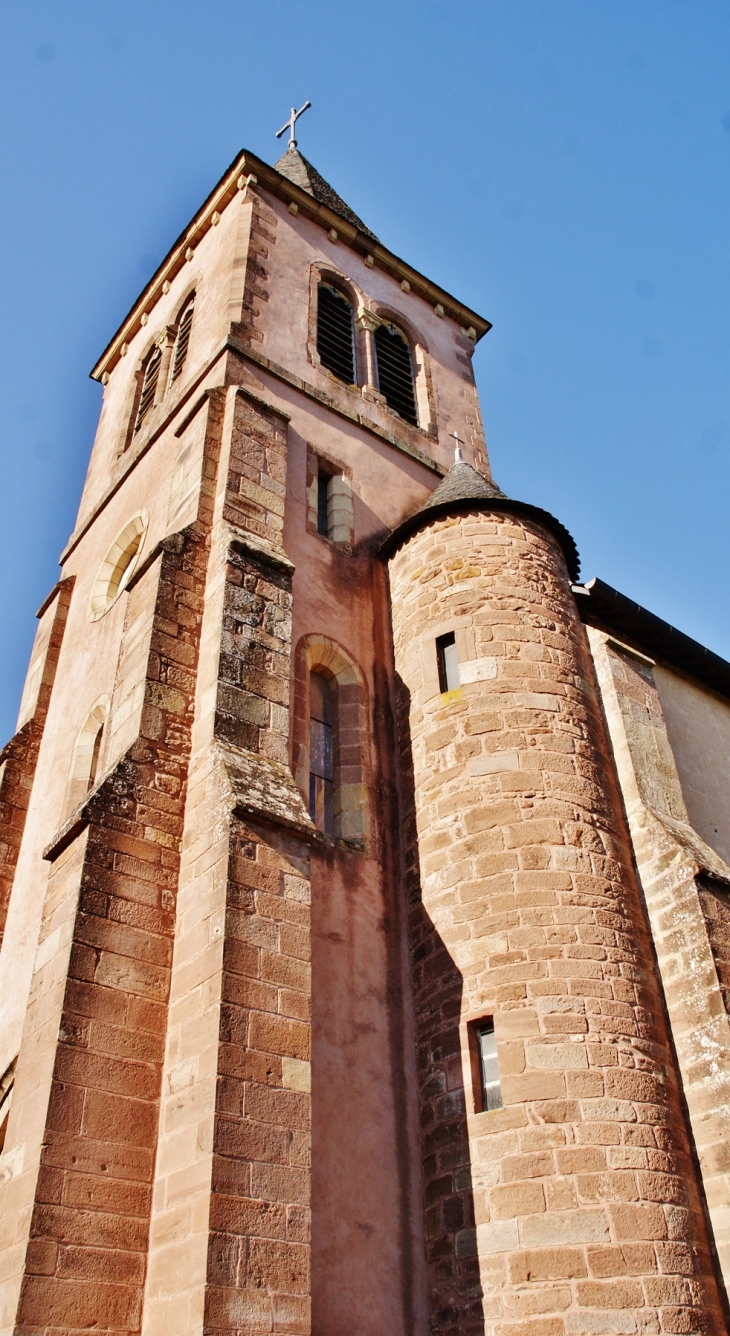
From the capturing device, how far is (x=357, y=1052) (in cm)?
802

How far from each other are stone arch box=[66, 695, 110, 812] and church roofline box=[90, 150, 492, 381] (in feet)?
27.0

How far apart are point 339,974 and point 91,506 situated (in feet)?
27.2

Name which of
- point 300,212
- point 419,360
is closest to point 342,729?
point 419,360

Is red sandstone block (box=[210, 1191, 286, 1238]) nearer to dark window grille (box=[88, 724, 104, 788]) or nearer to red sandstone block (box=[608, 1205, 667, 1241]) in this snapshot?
red sandstone block (box=[608, 1205, 667, 1241])

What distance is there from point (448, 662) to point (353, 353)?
6.42 metres

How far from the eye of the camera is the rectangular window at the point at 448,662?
9828 mm

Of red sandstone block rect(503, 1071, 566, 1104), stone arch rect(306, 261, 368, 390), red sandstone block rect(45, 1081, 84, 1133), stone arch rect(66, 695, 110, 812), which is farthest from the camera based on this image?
stone arch rect(306, 261, 368, 390)

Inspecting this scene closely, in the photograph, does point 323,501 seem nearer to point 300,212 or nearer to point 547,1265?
point 300,212

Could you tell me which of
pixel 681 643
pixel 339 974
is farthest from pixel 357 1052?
pixel 681 643

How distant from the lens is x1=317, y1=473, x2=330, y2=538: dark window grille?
11555 millimetres

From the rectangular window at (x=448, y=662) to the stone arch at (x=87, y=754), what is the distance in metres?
3.12

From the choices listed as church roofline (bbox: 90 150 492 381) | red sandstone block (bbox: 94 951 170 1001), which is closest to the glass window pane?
red sandstone block (bbox: 94 951 170 1001)

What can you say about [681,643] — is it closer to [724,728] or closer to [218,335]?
[724,728]

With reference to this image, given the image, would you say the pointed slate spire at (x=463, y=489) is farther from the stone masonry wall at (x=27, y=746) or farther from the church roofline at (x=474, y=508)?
the stone masonry wall at (x=27, y=746)
